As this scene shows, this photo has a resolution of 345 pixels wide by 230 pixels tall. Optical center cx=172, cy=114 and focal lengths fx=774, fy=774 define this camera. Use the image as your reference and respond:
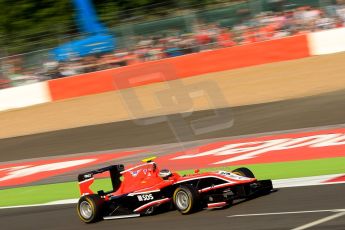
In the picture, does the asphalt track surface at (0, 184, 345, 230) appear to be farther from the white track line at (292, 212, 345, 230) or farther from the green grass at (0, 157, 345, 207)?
the green grass at (0, 157, 345, 207)

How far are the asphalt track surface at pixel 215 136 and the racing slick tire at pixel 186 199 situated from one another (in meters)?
0.09

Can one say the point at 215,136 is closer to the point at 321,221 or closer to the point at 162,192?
the point at 162,192

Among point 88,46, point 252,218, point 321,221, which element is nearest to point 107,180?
point 252,218

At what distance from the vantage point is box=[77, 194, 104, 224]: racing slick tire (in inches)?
384

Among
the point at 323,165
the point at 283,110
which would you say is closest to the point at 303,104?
the point at 283,110

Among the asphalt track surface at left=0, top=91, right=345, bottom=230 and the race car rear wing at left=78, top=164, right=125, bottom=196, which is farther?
the race car rear wing at left=78, top=164, right=125, bottom=196

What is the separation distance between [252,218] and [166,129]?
35.6ft

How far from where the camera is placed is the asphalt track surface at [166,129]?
16561 millimetres

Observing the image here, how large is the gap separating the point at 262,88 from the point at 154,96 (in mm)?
2982

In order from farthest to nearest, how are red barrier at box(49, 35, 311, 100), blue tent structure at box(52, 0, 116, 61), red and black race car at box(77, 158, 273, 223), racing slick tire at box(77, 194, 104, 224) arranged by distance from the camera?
blue tent structure at box(52, 0, 116, 61)
red barrier at box(49, 35, 311, 100)
racing slick tire at box(77, 194, 104, 224)
red and black race car at box(77, 158, 273, 223)

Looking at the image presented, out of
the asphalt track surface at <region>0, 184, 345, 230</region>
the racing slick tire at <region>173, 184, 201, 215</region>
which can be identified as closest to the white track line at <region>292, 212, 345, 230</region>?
the asphalt track surface at <region>0, 184, 345, 230</region>

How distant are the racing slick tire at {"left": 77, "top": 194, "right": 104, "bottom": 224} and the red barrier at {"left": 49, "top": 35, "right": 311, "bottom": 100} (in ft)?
30.8

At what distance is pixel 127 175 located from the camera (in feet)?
32.0

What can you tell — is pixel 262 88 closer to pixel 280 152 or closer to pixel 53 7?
pixel 280 152
